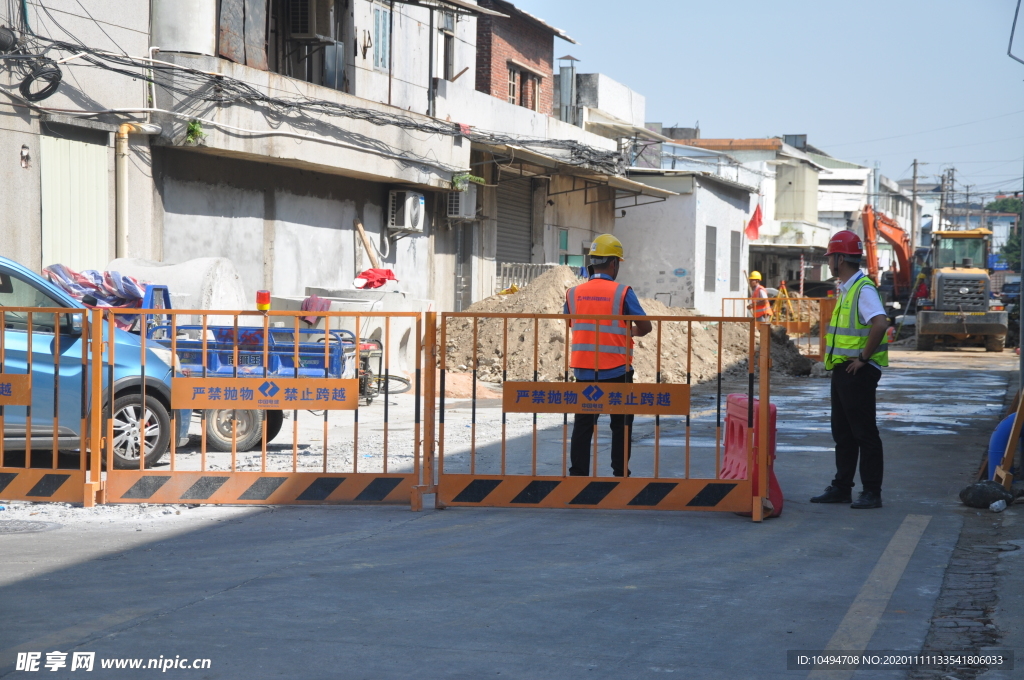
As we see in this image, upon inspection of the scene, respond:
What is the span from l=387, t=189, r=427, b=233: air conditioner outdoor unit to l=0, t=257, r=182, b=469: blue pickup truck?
12.5 meters

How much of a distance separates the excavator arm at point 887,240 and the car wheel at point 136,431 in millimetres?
28408

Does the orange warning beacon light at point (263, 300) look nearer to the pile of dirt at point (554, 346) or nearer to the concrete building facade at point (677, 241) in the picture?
the pile of dirt at point (554, 346)

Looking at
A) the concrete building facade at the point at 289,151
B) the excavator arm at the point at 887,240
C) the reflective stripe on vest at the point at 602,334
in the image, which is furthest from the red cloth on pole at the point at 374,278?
the excavator arm at the point at 887,240

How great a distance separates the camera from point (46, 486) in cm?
759

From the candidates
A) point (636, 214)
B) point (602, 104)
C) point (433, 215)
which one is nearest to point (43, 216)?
point (433, 215)

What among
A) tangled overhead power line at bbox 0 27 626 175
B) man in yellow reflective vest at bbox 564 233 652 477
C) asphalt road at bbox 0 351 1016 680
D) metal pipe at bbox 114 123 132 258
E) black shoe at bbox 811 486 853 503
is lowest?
asphalt road at bbox 0 351 1016 680

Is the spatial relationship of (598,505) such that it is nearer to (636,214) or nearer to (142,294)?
(142,294)

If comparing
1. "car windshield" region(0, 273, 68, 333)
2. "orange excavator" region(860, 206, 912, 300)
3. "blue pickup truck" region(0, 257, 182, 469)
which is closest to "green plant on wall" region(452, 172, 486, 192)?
"blue pickup truck" region(0, 257, 182, 469)

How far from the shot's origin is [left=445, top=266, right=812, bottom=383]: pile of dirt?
1900 centimetres

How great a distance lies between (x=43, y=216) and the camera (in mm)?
13836

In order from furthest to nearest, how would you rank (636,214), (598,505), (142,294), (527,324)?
(636,214)
(527,324)
(142,294)
(598,505)

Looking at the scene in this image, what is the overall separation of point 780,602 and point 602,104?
33900 millimetres

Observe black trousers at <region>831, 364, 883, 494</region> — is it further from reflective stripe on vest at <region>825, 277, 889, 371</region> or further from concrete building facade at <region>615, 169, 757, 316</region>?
concrete building facade at <region>615, 169, 757, 316</region>

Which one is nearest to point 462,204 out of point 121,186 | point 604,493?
point 121,186
